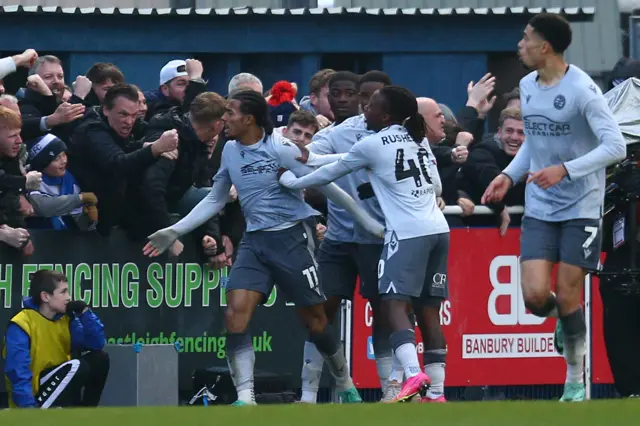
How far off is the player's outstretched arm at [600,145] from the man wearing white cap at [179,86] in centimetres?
425

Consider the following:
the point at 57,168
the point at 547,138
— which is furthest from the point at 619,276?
the point at 57,168

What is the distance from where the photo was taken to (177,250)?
42.2 feet

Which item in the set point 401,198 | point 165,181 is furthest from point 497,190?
point 165,181

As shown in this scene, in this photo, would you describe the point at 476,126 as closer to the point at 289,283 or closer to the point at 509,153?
the point at 509,153

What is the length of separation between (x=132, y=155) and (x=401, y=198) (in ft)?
7.75

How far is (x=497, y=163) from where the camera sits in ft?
46.1

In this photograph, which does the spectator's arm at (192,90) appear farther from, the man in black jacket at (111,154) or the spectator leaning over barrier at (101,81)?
the man in black jacket at (111,154)

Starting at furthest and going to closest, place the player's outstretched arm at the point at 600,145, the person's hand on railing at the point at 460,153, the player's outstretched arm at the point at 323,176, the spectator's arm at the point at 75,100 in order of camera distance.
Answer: the spectator's arm at the point at 75,100
the person's hand on railing at the point at 460,153
the player's outstretched arm at the point at 323,176
the player's outstretched arm at the point at 600,145

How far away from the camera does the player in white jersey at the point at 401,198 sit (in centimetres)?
1116

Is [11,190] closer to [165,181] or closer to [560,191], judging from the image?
[165,181]

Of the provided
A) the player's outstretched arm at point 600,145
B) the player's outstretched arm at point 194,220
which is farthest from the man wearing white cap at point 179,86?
the player's outstretched arm at point 600,145

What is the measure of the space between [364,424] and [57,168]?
484 cm

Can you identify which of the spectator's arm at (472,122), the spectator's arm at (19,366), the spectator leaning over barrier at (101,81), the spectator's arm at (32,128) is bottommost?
the spectator's arm at (19,366)

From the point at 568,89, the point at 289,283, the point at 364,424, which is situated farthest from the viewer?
the point at 289,283
